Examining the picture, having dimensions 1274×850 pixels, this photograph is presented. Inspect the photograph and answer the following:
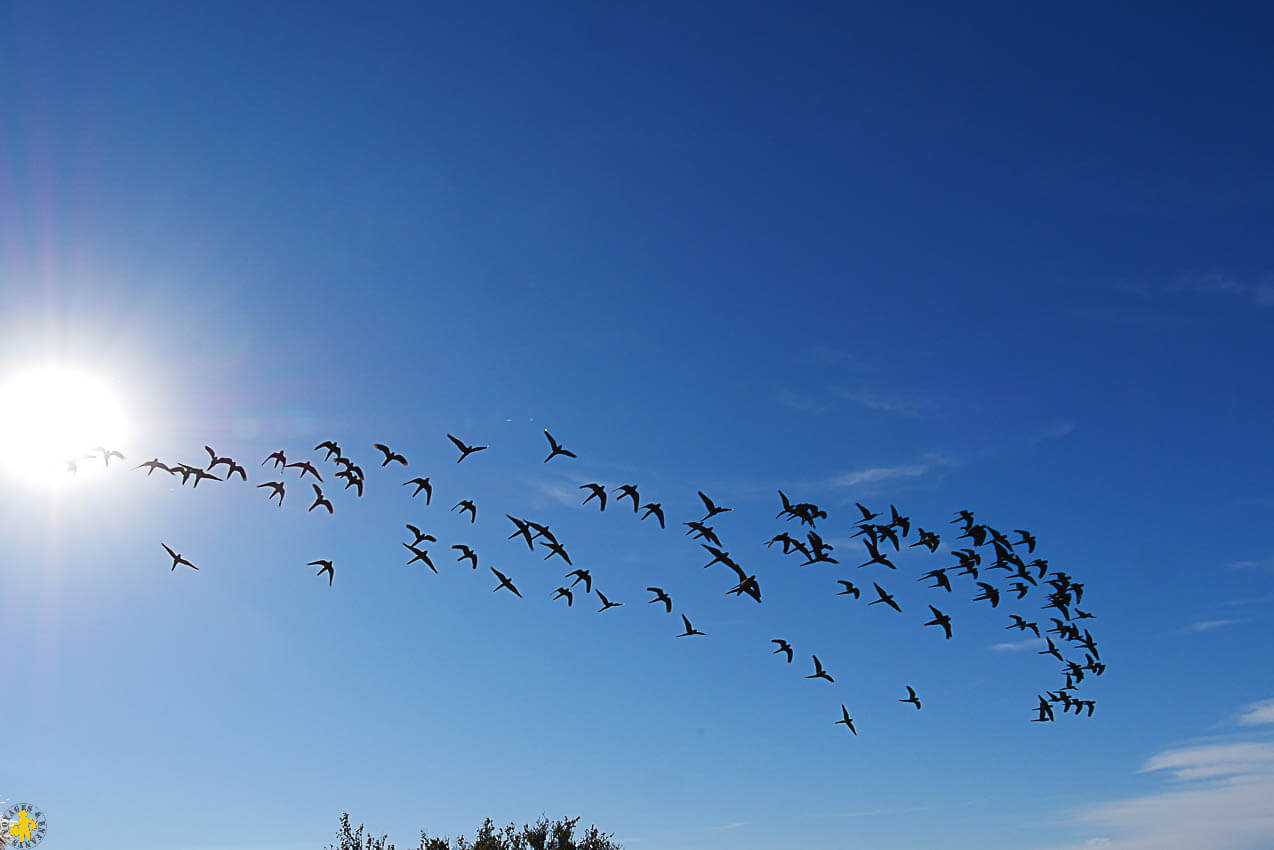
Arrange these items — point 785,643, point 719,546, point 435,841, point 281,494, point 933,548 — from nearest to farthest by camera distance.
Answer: point 281,494
point 719,546
point 933,548
point 785,643
point 435,841

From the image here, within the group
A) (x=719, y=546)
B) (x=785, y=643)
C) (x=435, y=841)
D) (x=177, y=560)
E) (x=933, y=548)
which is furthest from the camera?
(x=435, y=841)

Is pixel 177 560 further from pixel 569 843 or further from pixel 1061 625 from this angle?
pixel 1061 625

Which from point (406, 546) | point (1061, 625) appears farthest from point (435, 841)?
point (1061, 625)

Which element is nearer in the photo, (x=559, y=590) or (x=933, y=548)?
(x=559, y=590)

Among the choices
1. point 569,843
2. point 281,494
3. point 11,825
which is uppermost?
point 281,494

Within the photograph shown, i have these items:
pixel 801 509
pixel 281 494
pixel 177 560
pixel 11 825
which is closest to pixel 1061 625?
pixel 801 509

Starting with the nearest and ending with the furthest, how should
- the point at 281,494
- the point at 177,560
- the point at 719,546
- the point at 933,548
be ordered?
the point at 177,560
the point at 281,494
the point at 719,546
the point at 933,548

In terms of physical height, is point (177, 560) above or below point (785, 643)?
above

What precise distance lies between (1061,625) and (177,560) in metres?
43.7

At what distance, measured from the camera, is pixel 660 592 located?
1735 inches

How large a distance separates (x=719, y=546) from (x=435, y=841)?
35350 mm

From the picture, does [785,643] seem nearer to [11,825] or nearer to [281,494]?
[281,494]

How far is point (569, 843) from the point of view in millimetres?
61062

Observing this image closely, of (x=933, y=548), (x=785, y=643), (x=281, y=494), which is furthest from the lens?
(x=785, y=643)
